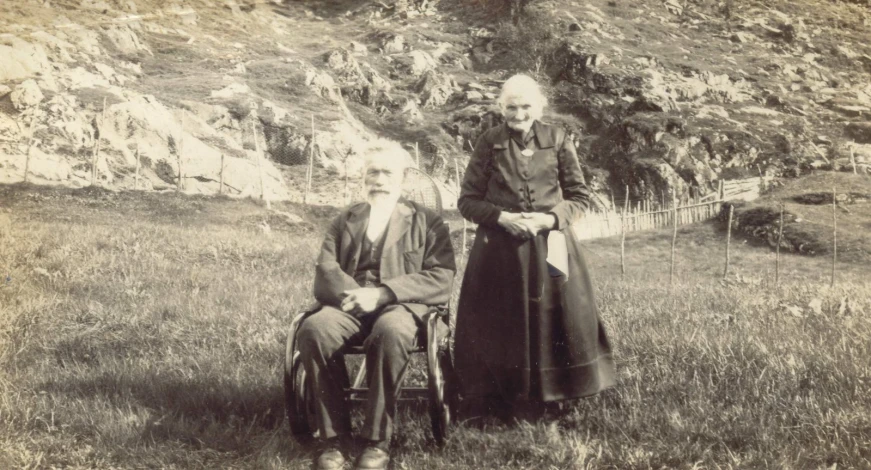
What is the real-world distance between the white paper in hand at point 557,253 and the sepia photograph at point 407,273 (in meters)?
0.02

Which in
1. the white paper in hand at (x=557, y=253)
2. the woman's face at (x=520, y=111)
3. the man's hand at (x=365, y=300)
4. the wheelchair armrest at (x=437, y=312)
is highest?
the woman's face at (x=520, y=111)

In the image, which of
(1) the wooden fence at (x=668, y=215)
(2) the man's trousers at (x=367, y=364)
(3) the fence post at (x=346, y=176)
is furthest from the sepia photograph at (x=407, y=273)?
(3) the fence post at (x=346, y=176)

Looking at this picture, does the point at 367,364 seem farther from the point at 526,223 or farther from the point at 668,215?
the point at 668,215

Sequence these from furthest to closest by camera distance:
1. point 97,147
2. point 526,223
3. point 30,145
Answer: point 97,147, point 30,145, point 526,223

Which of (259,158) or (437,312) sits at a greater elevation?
(259,158)

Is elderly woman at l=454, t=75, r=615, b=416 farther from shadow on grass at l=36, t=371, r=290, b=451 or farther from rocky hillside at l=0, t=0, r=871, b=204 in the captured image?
rocky hillside at l=0, t=0, r=871, b=204

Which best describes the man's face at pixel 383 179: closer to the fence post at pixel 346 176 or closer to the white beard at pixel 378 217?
the white beard at pixel 378 217

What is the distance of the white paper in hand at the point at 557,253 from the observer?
2895 millimetres

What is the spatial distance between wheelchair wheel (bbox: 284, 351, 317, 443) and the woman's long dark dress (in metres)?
0.85

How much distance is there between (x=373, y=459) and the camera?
272cm

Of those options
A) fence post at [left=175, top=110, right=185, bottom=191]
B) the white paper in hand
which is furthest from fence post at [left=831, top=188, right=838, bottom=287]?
fence post at [left=175, top=110, right=185, bottom=191]

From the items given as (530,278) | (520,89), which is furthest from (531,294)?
(520,89)

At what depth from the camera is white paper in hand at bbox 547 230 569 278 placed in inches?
114

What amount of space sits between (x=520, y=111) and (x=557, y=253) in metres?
0.75
